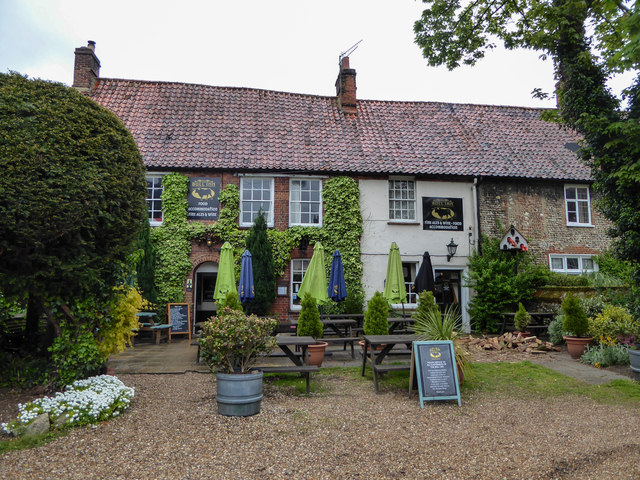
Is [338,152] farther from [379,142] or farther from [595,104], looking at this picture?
[595,104]

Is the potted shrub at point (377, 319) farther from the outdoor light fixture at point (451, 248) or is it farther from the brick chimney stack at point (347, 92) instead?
the brick chimney stack at point (347, 92)

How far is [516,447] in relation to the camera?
4.84 m

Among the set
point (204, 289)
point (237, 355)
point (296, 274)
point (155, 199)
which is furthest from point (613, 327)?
point (155, 199)

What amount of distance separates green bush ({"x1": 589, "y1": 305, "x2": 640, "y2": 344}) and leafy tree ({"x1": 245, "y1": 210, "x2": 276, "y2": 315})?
8.95 m

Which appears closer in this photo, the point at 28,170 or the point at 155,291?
the point at 28,170

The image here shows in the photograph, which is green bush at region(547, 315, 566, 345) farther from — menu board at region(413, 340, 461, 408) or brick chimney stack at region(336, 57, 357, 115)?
brick chimney stack at region(336, 57, 357, 115)

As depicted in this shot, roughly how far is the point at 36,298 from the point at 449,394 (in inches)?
249

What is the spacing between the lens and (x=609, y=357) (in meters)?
9.21

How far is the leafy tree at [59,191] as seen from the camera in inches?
205

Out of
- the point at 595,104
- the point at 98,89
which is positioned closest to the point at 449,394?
the point at 595,104

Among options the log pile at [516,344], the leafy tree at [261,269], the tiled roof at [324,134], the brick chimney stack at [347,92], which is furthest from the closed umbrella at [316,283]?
the brick chimney stack at [347,92]

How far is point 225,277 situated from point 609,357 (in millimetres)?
9015

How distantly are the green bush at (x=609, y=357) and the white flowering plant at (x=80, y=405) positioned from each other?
911 centimetres

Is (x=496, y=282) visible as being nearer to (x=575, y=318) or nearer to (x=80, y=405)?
(x=575, y=318)
